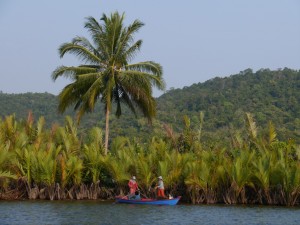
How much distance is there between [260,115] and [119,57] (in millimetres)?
40032

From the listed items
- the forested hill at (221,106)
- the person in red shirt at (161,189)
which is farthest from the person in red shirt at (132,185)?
the forested hill at (221,106)

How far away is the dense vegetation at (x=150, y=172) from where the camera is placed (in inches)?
1256

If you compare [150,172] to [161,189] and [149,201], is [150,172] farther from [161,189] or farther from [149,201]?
[149,201]

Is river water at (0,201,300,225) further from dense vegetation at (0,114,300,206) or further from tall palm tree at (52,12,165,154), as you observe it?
tall palm tree at (52,12,165,154)

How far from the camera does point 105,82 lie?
135ft

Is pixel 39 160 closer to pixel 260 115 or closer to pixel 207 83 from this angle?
pixel 260 115

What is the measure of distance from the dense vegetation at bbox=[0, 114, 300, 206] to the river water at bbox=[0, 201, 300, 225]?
145cm

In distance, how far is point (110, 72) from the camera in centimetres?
4128

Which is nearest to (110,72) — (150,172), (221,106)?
(150,172)

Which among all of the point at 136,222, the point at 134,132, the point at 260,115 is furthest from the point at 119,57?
the point at 260,115

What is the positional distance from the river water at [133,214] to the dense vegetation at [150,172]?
145cm

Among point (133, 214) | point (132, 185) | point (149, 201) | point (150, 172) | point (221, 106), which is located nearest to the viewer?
point (133, 214)

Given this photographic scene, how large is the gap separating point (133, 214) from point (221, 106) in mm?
61792

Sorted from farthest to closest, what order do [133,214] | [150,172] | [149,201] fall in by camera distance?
[150,172], [149,201], [133,214]
